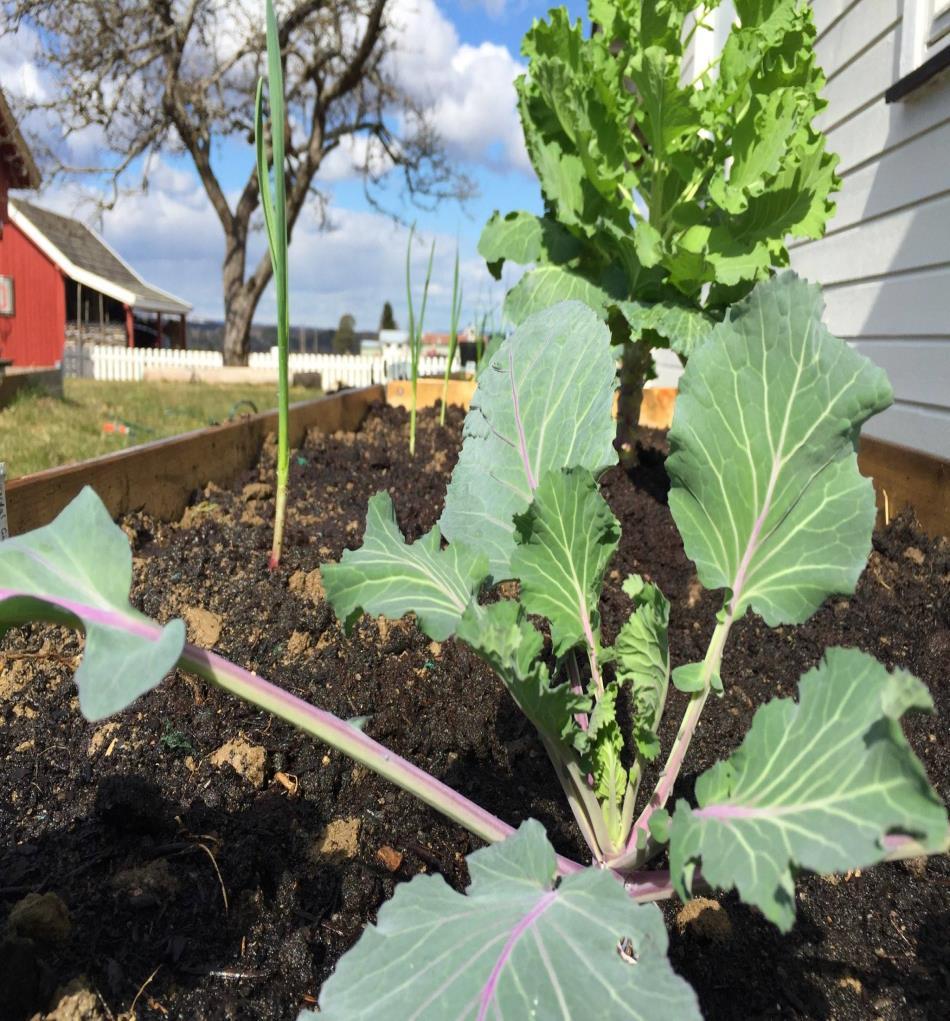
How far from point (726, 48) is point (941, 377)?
52.3 inches

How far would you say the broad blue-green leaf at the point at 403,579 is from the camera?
1044 mm

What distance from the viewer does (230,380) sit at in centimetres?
1452

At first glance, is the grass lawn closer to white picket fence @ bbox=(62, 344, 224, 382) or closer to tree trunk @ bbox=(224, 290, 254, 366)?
tree trunk @ bbox=(224, 290, 254, 366)

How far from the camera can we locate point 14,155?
1081cm

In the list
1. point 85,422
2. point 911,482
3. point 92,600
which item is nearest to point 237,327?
point 85,422

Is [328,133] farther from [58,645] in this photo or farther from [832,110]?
[58,645]

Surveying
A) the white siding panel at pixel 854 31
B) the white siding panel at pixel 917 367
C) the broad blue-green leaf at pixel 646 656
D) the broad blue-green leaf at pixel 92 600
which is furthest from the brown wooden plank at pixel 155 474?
the white siding panel at pixel 854 31

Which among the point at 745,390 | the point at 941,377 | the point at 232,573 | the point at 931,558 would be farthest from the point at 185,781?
the point at 941,377

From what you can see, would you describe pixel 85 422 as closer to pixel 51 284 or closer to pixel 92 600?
pixel 92 600

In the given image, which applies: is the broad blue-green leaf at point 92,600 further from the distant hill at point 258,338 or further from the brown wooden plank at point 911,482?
the distant hill at point 258,338

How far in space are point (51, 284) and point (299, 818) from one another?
1924cm

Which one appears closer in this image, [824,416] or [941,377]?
[824,416]

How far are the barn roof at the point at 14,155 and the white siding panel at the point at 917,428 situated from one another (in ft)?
35.1

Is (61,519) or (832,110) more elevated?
(832,110)
